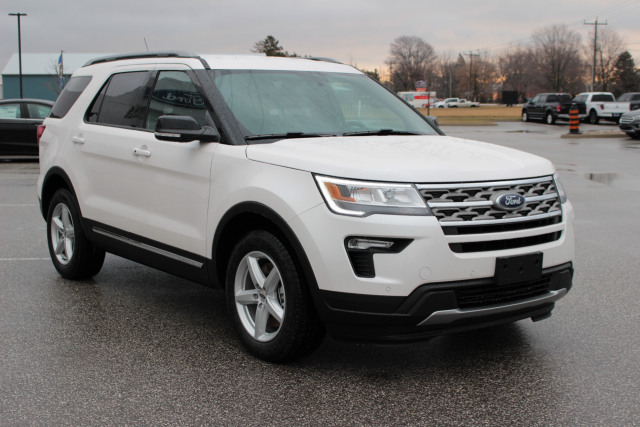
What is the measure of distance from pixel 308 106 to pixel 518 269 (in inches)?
75.4

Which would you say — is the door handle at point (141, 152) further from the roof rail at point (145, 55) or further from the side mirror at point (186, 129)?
the roof rail at point (145, 55)

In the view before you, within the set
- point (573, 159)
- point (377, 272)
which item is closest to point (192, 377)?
point (377, 272)

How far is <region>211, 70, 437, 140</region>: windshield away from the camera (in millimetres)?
4785

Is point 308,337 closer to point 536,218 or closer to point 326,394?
point 326,394

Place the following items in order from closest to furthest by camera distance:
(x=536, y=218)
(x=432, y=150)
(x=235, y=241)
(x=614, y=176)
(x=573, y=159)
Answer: (x=536, y=218)
(x=432, y=150)
(x=235, y=241)
(x=614, y=176)
(x=573, y=159)

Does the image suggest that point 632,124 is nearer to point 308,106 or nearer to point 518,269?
point 308,106

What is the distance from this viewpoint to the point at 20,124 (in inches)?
730

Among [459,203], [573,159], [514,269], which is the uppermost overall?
[459,203]

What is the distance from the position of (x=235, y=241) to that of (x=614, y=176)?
43.1ft

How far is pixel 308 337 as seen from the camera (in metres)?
4.15

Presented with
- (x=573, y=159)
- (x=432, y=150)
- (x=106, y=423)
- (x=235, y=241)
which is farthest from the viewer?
(x=573, y=159)

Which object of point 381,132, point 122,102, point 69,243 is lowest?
point 69,243

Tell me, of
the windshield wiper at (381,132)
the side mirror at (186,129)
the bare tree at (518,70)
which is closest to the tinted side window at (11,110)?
the side mirror at (186,129)

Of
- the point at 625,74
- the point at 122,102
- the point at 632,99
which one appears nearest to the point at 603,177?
the point at 122,102
